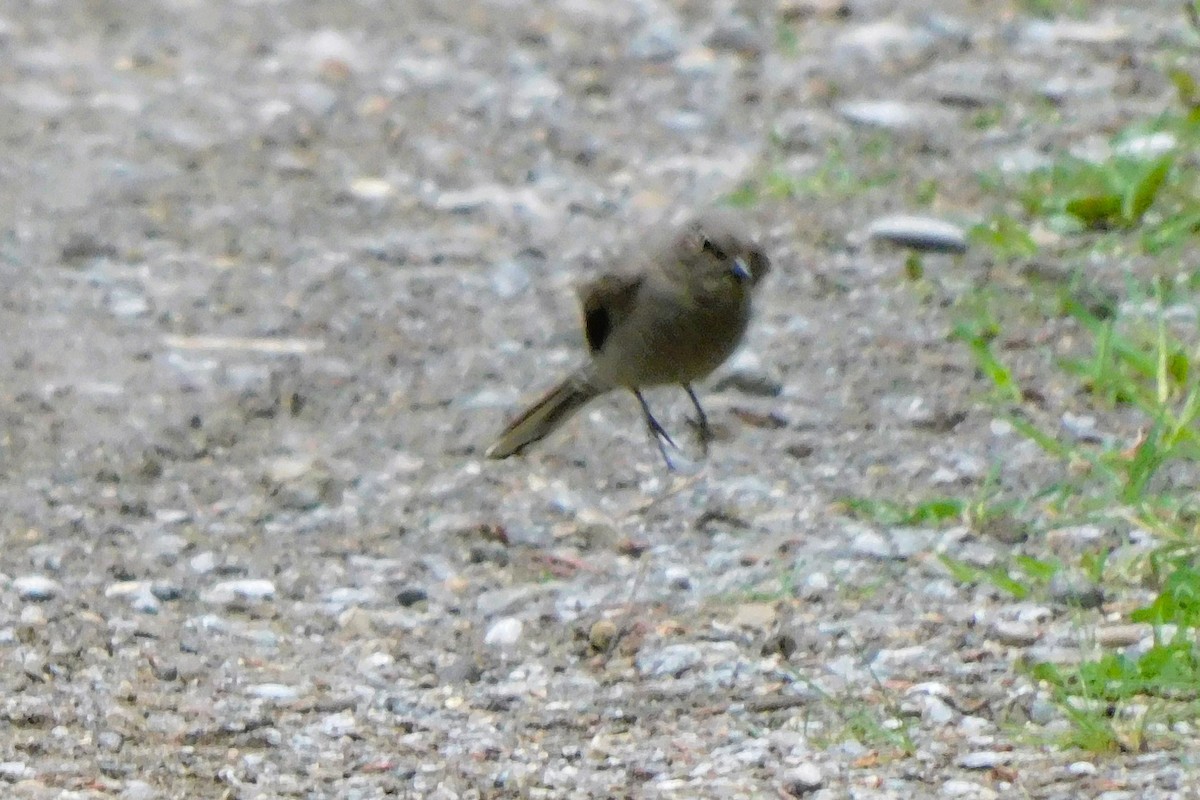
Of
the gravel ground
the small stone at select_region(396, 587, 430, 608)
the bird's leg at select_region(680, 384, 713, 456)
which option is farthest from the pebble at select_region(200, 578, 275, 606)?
the bird's leg at select_region(680, 384, 713, 456)

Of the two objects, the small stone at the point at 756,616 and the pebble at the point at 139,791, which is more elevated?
the pebble at the point at 139,791

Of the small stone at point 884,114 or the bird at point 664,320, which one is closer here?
the bird at point 664,320

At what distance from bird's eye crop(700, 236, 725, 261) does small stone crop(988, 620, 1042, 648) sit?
3.54ft

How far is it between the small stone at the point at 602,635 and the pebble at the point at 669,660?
0.09 meters

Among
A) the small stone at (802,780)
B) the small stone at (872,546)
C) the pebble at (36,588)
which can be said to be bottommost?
the pebble at (36,588)

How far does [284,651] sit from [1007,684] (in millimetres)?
1463

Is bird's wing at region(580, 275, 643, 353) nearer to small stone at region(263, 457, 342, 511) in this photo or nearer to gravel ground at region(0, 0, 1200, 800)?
gravel ground at region(0, 0, 1200, 800)

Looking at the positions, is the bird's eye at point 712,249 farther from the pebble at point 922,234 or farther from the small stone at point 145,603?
the pebble at point 922,234

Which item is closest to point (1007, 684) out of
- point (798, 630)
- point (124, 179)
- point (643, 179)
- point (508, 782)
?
point (798, 630)

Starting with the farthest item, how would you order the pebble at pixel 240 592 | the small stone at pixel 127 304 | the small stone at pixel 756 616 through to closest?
the small stone at pixel 127 304
the pebble at pixel 240 592
the small stone at pixel 756 616

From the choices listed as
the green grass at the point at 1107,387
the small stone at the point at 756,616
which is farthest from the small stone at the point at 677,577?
the green grass at the point at 1107,387

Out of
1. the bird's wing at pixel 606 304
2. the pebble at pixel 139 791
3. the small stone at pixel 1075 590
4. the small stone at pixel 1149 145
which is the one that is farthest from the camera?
the small stone at pixel 1149 145

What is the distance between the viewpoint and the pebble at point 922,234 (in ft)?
19.8

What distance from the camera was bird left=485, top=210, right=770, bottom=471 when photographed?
4633 mm
